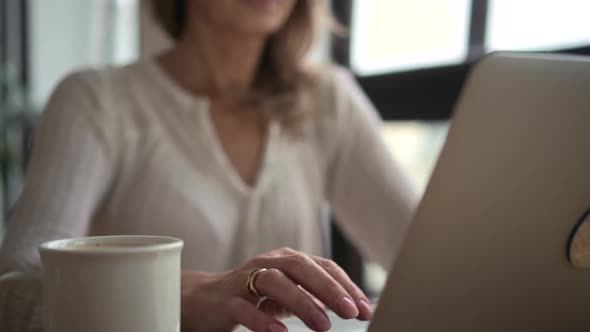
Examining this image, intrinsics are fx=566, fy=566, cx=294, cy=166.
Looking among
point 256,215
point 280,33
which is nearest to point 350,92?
point 280,33

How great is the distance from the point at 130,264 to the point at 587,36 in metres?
0.97

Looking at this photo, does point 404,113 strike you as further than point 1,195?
No

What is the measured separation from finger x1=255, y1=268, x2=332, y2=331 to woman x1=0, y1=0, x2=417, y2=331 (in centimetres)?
40

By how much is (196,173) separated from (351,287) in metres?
0.60

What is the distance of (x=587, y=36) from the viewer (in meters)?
1.03

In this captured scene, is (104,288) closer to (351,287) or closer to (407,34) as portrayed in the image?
(351,287)

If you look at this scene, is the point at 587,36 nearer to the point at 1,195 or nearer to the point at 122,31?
the point at 122,31

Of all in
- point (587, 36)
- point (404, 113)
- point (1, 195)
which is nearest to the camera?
point (587, 36)

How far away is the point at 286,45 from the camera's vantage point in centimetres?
122

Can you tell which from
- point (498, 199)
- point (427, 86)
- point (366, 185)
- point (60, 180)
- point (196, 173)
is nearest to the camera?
point (498, 199)

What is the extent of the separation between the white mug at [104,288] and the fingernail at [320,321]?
119mm

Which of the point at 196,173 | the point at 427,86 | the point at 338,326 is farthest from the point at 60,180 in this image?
the point at 427,86

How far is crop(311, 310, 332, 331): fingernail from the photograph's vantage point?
0.44 meters

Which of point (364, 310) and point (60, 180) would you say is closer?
point (364, 310)
